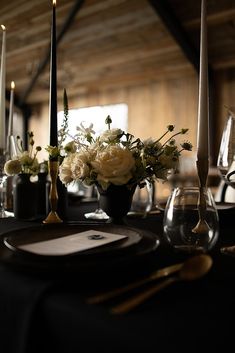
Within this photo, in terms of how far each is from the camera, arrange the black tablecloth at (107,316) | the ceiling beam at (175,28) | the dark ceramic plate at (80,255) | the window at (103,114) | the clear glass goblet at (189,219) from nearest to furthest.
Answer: the black tablecloth at (107,316)
the dark ceramic plate at (80,255)
the clear glass goblet at (189,219)
the ceiling beam at (175,28)
the window at (103,114)

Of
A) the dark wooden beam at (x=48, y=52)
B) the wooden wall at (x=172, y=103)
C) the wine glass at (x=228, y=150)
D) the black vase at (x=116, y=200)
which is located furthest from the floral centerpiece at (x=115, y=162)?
the dark wooden beam at (x=48, y=52)

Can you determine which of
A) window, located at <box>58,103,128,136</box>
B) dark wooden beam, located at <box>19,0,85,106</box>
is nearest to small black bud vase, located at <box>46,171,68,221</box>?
dark wooden beam, located at <box>19,0,85,106</box>

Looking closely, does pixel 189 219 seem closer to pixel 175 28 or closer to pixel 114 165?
pixel 114 165

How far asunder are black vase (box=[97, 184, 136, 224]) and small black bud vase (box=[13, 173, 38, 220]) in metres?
0.24

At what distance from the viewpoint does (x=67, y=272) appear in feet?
1.74

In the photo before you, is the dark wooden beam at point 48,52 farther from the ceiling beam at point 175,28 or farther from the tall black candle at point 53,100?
the tall black candle at point 53,100

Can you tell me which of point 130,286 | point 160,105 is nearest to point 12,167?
point 130,286

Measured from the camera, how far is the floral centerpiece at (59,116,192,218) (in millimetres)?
954

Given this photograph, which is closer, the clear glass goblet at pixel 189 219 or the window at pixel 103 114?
the clear glass goblet at pixel 189 219

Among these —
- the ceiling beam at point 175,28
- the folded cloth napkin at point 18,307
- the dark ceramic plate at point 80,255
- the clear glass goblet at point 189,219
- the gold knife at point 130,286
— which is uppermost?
the ceiling beam at point 175,28

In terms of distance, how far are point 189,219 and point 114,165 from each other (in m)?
0.28

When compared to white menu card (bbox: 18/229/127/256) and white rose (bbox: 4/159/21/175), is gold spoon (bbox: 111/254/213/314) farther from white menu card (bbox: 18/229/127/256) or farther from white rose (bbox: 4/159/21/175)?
white rose (bbox: 4/159/21/175)

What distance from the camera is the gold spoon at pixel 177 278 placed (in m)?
0.45

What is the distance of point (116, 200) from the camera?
3.32 ft
